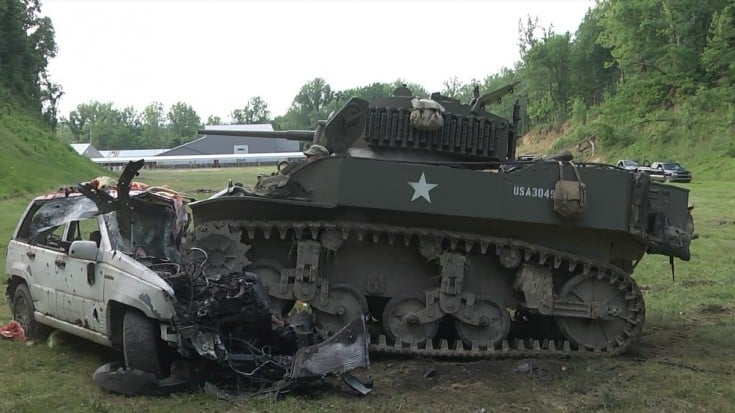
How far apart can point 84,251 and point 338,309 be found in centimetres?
277

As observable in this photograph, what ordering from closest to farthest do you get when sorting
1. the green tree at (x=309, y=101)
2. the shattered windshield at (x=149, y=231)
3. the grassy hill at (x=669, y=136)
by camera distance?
the shattered windshield at (x=149, y=231), the grassy hill at (x=669, y=136), the green tree at (x=309, y=101)

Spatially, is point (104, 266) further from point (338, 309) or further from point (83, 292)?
point (338, 309)

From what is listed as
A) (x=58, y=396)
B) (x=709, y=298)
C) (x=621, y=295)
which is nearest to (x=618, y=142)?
(x=709, y=298)

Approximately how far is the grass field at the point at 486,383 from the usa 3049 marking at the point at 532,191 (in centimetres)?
177

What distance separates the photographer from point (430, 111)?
9391 millimetres

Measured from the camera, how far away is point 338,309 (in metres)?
8.91

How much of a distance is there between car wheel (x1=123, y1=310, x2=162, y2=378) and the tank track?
161 centimetres

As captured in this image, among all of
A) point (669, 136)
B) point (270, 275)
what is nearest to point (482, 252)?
point (270, 275)

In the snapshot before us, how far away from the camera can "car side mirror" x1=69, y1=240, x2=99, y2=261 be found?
7680 mm

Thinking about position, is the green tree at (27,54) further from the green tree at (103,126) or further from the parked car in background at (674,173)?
the green tree at (103,126)

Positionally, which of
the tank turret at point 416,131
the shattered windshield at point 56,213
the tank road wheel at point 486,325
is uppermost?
the tank turret at point 416,131

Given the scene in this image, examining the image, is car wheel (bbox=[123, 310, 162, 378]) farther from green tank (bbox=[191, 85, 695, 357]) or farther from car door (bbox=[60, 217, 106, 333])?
green tank (bbox=[191, 85, 695, 357])

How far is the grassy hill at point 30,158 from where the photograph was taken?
1198 inches

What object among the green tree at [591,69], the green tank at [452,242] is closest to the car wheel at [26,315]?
the green tank at [452,242]
